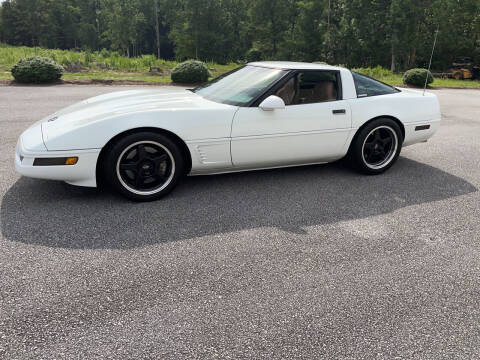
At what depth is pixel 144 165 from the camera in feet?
12.6

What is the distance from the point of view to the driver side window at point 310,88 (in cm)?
435

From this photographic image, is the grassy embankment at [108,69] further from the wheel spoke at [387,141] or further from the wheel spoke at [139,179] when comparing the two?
the wheel spoke at [139,179]

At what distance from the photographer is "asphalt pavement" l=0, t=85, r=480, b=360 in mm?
2150

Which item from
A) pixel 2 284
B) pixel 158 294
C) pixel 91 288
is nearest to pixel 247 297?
pixel 158 294

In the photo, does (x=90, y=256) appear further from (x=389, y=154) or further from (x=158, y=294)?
(x=389, y=154)

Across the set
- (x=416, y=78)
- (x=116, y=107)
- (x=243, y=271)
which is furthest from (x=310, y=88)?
(x=416, y=78)

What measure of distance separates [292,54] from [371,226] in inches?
1838

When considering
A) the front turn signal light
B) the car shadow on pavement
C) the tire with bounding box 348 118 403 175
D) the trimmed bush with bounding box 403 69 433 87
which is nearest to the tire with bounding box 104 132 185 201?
the car shadow on pavement

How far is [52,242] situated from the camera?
3.06 metres

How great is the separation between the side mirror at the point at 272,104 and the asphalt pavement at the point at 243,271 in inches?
35.7

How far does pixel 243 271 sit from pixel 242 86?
2.38 m

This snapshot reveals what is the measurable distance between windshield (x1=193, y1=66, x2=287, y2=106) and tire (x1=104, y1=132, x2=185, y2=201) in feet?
2.86

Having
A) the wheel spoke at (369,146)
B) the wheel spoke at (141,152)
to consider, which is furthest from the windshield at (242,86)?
the wheel spoke at (369,146)

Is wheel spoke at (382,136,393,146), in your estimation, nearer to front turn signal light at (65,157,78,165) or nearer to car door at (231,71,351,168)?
car door at (231,71,351,168)
